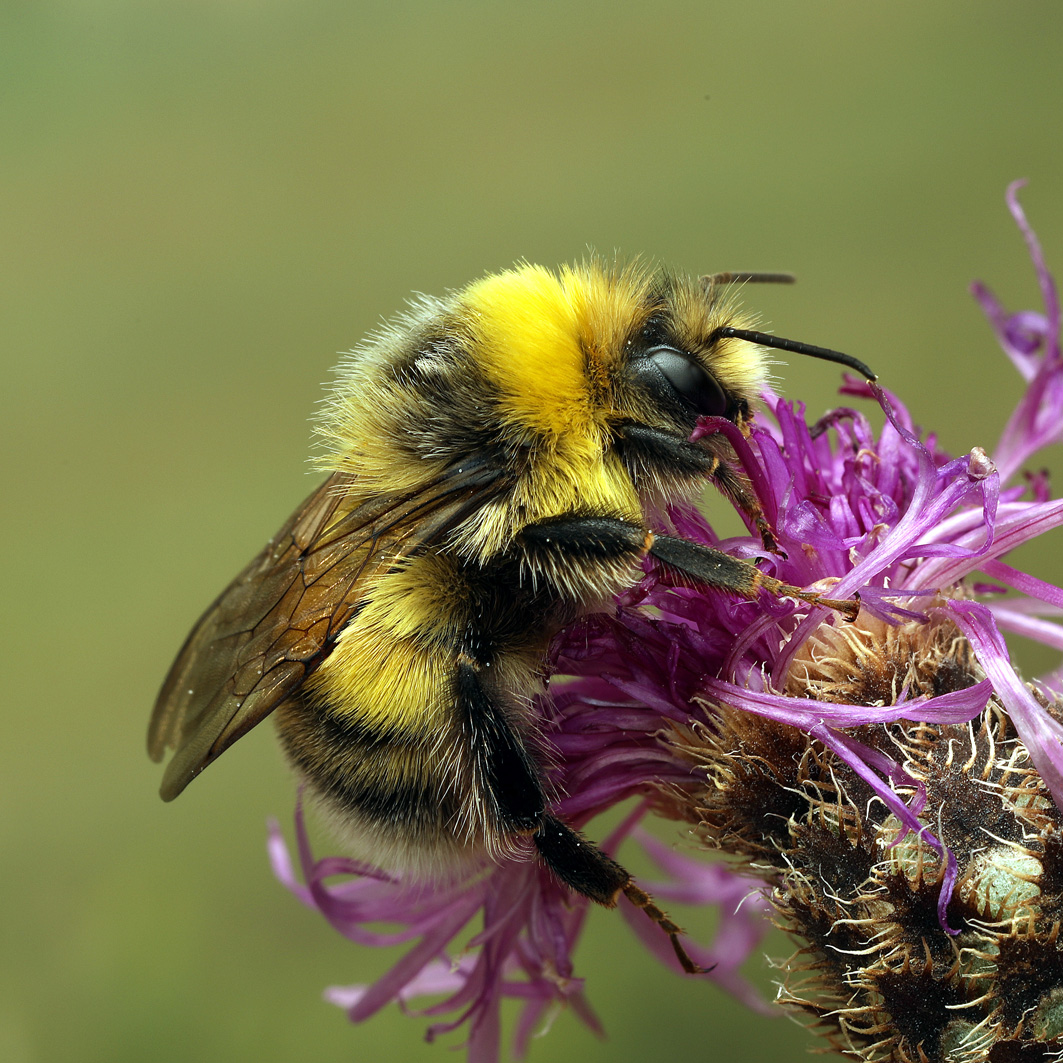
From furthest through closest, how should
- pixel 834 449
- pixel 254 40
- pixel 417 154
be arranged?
pixel 254 40, pixel 417 154, pixel 834 449

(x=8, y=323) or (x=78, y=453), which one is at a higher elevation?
(x=8, y=323)

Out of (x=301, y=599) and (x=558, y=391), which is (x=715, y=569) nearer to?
(x=558, y=391)

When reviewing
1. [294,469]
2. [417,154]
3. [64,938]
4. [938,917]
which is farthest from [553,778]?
[417,154]

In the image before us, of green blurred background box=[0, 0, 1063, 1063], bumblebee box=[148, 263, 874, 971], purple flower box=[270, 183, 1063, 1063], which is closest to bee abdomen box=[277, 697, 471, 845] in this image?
bumblebee box=[148, 263, 874, 971]

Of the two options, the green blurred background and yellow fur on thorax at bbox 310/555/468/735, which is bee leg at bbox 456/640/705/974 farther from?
the green blurred background

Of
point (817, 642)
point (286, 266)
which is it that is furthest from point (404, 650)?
point (286, 266)

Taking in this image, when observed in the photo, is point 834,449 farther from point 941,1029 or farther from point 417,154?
point 417,154

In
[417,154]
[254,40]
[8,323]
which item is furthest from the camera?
[254,40]
